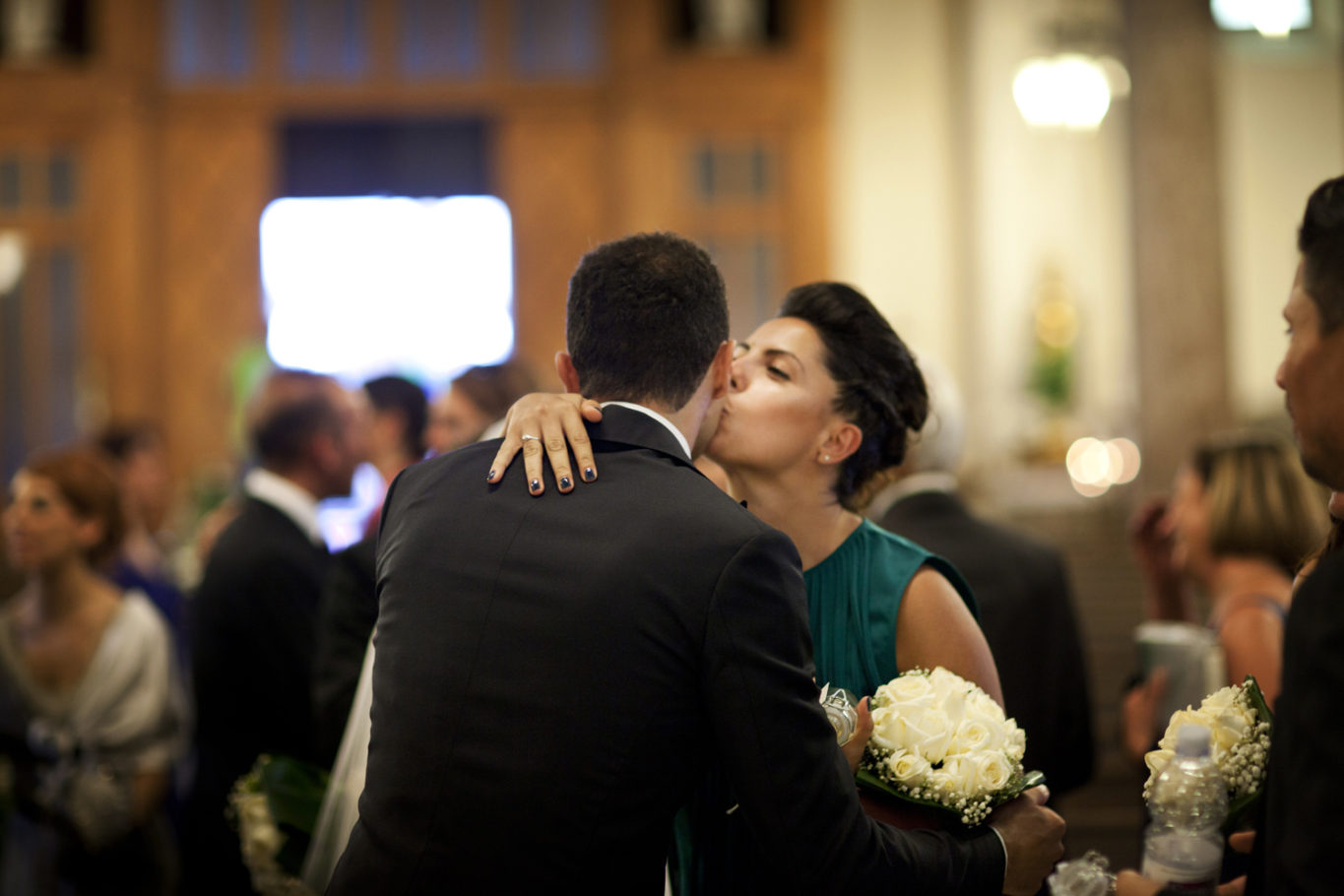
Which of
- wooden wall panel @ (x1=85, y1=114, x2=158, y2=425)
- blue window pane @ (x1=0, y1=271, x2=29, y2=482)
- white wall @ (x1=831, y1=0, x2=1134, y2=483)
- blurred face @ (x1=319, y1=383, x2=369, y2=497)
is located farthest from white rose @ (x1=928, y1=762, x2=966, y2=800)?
blue window pane @ (x1=0, y1=271, x2=29, y2=482)

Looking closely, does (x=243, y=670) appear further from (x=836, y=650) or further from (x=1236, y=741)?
(x=1236, y=741)

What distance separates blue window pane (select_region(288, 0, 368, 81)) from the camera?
480 inches

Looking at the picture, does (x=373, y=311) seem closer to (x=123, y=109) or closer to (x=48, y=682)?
(x=123, y=109)

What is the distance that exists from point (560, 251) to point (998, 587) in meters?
9.78

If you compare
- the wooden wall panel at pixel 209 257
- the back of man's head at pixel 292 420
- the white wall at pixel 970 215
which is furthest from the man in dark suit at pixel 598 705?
the white wall at pixel 970 215

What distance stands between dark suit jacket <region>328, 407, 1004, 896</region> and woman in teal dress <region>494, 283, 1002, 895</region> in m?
0.43

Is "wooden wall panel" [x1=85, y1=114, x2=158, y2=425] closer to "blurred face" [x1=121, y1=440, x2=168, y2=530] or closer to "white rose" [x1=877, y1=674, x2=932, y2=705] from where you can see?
"blurred face" [x1=121, y1=440, x2=168, y2=530]

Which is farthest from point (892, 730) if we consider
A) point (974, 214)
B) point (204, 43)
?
point (204, 43)

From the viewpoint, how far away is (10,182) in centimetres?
1193

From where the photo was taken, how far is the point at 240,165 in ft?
39.7

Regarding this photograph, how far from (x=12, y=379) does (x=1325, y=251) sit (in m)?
12.5

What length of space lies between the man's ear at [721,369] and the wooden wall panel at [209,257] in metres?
10.9

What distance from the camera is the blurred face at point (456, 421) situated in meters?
3.59

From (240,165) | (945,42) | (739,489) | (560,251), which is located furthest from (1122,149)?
(739,489)
